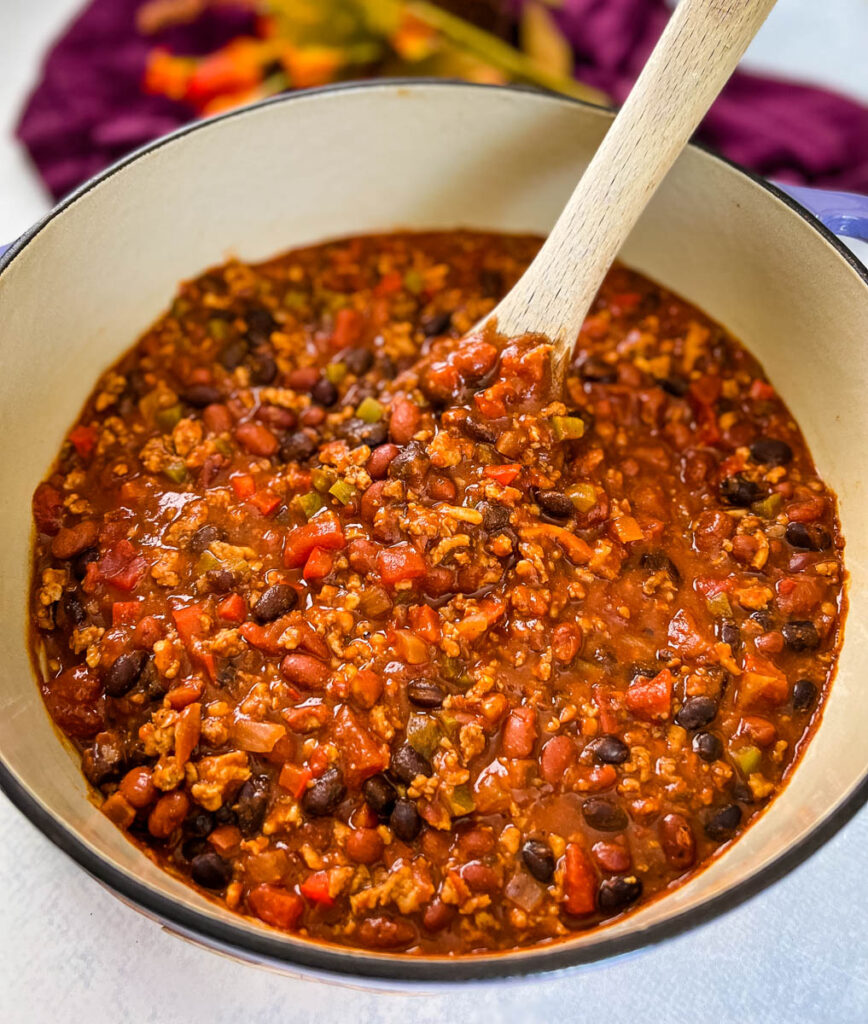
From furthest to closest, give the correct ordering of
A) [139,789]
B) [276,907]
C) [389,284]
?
[389,284] → [139,789] → [276,907]

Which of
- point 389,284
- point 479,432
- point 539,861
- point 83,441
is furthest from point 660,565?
point 83,441

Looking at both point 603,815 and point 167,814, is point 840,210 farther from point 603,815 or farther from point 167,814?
point 167,814

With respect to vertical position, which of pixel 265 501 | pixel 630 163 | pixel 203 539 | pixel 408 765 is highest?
pixel 630 163

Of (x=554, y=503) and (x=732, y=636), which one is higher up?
(x=554, y=503)

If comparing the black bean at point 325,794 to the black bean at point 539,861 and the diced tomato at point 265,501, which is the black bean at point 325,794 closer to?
the black bean at point 539,861

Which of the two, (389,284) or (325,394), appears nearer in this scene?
(325,394)

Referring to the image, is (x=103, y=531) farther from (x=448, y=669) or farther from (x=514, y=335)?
(x=514, y=335)

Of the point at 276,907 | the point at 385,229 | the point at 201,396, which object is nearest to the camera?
the point at 276,907

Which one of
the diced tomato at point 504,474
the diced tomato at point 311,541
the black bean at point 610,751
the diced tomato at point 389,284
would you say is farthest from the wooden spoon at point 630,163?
the black bean at point 610,751

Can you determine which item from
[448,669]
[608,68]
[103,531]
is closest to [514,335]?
[448,669]
